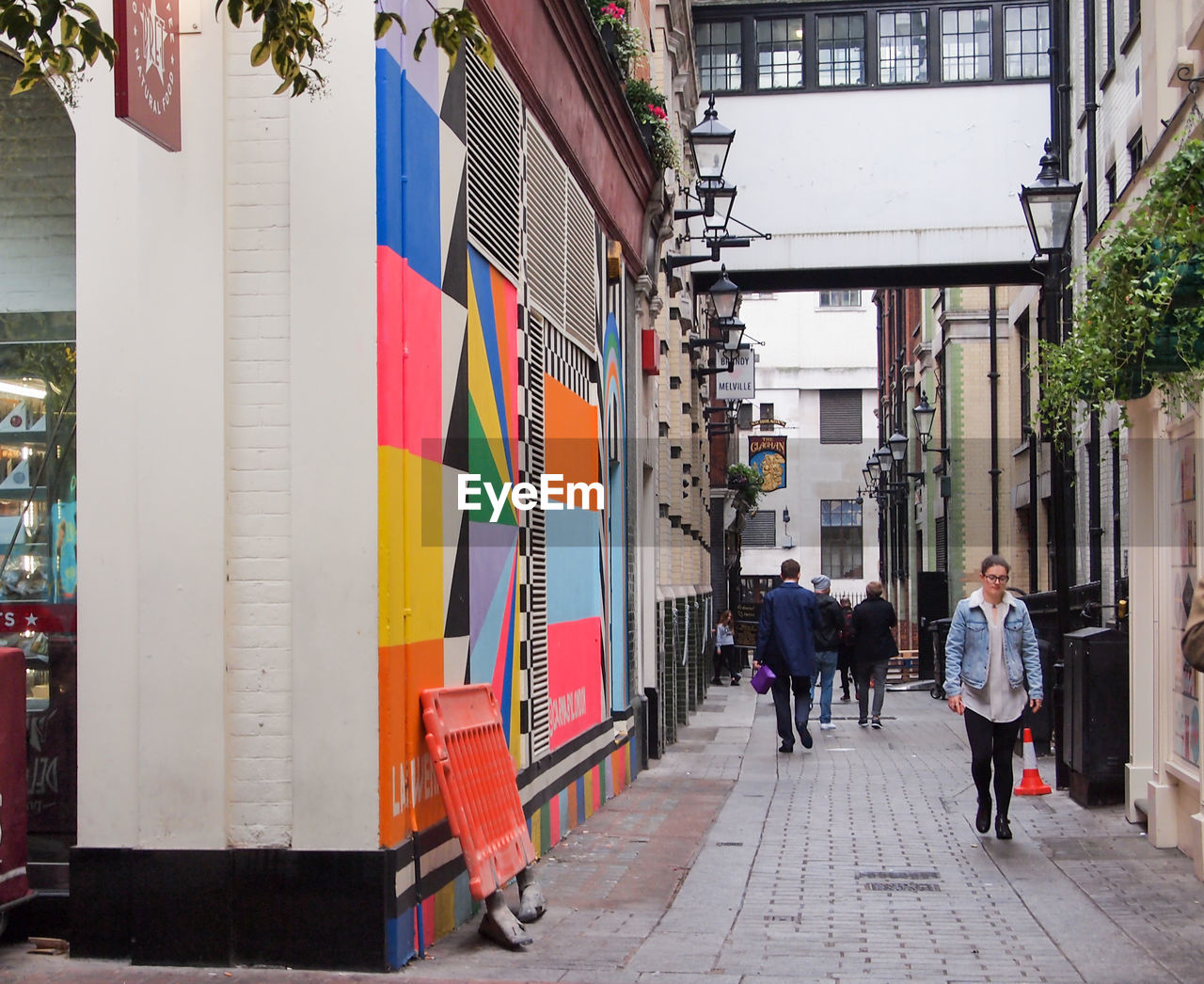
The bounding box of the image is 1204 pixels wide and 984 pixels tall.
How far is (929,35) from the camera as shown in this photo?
80.8ft

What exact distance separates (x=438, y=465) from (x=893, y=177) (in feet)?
58.3

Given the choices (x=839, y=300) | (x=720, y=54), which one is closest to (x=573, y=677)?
(x=720, y=54)

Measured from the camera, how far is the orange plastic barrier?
6.72m

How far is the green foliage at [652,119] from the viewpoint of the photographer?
50.3ft

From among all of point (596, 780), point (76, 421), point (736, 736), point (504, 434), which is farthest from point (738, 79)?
point (76, 421)

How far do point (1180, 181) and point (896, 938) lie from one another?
12.7 ft

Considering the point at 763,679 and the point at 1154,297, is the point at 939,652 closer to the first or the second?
the point at 763,679

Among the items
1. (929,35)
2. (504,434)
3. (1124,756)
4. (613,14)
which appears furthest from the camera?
(929,35)

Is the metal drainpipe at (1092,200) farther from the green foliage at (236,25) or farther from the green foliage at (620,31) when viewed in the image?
the green foliage at (236,25)

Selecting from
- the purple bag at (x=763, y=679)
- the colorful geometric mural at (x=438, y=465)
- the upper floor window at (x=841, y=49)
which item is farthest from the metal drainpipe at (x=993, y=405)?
the colorful geometric mural at (x=438, y=465)

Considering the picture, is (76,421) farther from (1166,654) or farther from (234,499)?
(1166,654)

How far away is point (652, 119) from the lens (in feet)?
51.0

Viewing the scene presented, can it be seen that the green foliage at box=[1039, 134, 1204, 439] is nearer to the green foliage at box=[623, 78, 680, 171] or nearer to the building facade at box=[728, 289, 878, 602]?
the green foliage at box=[623, 78, 680, 171]

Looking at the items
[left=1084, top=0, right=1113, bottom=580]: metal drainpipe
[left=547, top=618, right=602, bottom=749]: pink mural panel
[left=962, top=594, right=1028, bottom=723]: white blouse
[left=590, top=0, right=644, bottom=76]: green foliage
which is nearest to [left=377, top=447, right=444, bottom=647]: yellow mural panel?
[left=547, top=618, right=602, bottom=749]: pink mural panel
